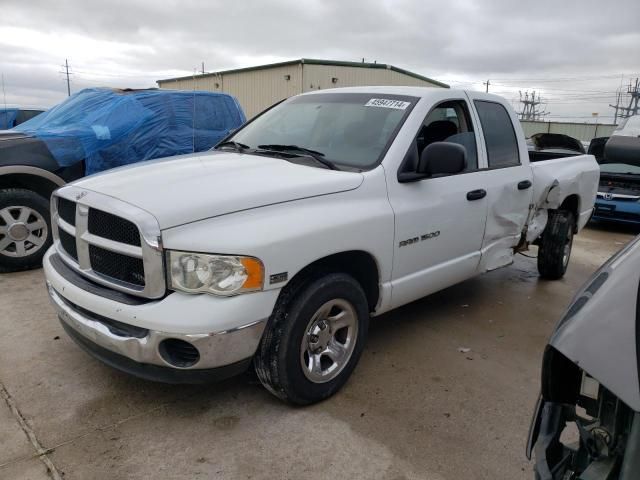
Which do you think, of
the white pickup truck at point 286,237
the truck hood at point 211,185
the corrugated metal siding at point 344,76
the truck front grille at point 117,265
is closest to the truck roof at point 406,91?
the white pickup truck at point 286,237

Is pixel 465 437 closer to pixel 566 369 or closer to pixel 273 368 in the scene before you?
pixel 273 368

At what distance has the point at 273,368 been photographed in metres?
2.77

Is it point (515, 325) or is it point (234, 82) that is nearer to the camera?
point (515, 325)

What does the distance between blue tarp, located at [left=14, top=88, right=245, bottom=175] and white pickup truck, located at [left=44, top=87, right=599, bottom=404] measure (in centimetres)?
232

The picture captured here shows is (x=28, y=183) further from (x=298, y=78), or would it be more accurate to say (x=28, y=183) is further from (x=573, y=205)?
(x=298, y=78)

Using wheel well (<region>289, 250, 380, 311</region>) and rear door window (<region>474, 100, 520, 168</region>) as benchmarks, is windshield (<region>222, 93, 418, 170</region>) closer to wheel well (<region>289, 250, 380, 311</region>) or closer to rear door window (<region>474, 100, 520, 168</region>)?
wheel well (<region>289, 250, 380, 311</region>)

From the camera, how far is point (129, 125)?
20.3ft

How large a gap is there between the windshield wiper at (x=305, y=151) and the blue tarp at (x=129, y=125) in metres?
2.85

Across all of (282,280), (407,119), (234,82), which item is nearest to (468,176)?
(407,119)

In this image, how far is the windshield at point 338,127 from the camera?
344cm

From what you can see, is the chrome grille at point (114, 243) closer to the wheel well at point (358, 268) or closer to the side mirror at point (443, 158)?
the wheel well at point (358, 268)

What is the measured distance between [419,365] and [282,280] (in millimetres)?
1526

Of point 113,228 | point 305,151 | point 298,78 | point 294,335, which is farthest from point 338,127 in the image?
point 298,78

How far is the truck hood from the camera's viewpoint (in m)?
2.59
